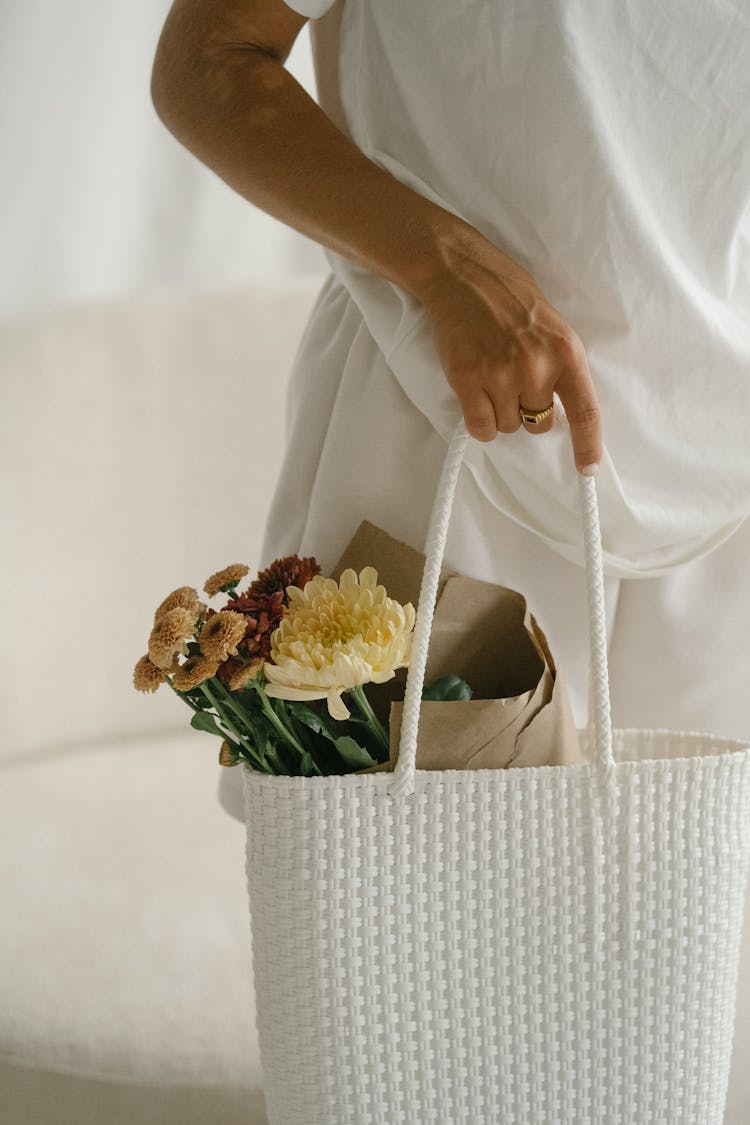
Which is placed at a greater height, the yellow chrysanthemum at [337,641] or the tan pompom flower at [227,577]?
the tan pompom flower at [227,577]

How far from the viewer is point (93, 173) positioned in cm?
152

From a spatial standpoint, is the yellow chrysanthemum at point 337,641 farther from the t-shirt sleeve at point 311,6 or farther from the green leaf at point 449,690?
the t-shirt sleeve at point 311,6

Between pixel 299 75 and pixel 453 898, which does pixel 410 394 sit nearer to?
pixel 453 898

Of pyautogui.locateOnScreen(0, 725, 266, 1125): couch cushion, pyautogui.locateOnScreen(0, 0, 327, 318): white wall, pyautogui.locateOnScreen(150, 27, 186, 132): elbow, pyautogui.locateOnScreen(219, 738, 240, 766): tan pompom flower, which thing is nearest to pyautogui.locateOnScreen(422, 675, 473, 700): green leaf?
pyautogui.locateOnScreen(219, 738, 240, 766): tan pompom flower

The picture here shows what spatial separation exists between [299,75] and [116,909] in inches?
46.5

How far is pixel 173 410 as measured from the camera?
1.47 m

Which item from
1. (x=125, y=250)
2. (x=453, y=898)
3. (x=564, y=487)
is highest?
(x=125, y=250)

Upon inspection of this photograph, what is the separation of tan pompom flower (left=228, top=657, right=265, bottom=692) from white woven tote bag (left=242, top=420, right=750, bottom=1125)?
2.3 inches

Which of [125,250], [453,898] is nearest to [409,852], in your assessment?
[453,898]

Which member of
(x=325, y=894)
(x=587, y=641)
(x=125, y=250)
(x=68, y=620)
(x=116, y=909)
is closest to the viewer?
(x=325, y=894)

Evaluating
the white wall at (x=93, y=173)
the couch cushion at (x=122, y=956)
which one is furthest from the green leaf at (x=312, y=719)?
the white wall at (x=93, y=173)

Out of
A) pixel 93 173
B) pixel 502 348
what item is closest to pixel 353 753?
pixel 502 348

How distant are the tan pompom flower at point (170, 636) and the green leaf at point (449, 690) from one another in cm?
14

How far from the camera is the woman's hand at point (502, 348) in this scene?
23.7 inches
